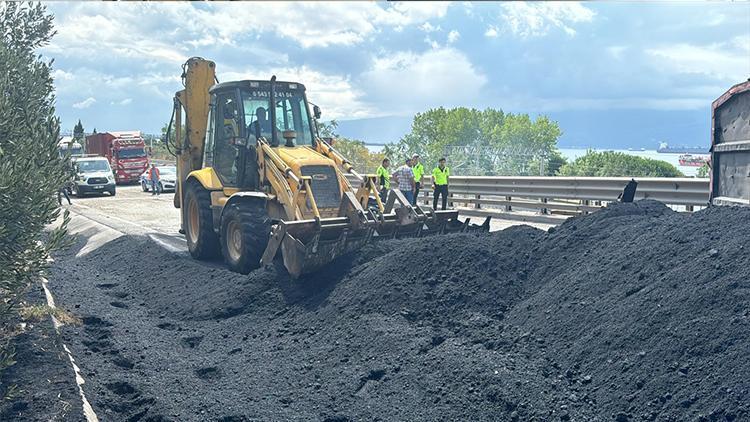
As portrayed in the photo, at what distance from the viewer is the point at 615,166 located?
76.3ft

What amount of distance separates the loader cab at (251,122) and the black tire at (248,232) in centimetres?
64

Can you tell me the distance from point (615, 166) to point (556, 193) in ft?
21.0

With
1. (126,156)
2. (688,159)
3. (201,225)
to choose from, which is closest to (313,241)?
(201,225)

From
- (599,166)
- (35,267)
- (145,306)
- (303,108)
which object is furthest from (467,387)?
(599,166)

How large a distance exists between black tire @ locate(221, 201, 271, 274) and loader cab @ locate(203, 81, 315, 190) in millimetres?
636

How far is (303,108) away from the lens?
1204 centimetres

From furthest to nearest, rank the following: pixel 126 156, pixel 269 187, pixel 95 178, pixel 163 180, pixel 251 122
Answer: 1. pixel 126 156
2. pixel 163 180
3. pixel 95 178
4. pixel 251 122
5. pixel 269 187

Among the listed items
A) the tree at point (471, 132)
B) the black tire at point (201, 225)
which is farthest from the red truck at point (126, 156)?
the black tire at point (201, 225)

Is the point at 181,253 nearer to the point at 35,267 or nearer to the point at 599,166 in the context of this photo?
the point at 35,267

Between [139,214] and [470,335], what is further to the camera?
Result: [139,214]

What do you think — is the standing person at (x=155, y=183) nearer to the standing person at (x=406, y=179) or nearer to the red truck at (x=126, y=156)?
the red truck at (x=126, y=156)

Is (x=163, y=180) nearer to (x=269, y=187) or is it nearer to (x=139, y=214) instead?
(x=139, y=214)

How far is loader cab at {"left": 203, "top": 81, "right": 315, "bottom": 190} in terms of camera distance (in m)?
11.6

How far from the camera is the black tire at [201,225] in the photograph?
40.8 ft
